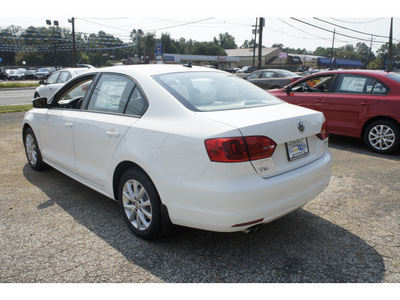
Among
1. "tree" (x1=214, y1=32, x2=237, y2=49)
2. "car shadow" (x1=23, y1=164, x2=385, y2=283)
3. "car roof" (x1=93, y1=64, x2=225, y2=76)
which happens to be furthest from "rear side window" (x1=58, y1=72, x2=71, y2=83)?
"tree" (x1=214, y1=32, x2=237, y2=49)

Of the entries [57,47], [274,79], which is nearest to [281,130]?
[274,79]

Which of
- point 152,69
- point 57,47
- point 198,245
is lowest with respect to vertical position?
point 198,245

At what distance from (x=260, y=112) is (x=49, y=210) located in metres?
2.69

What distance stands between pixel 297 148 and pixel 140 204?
1513 millimetres

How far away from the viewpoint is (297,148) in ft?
9.75

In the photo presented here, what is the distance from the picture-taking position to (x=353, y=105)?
6.79 metres

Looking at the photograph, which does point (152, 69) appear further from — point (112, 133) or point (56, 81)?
point (56, 81)

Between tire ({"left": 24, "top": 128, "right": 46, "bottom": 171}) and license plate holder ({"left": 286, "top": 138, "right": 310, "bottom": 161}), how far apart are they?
3.85m

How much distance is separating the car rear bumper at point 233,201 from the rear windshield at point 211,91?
2.48ft

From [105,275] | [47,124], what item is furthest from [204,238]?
[47,124]

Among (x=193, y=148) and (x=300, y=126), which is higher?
(x=300, y=126)

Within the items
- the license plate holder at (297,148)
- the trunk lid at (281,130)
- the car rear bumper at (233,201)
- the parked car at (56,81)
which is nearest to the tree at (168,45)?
the parked car at (56,81)

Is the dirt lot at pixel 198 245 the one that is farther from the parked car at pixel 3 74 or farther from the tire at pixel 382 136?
the parked car at pixel 3 74

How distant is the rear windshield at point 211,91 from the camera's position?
10.1ft
